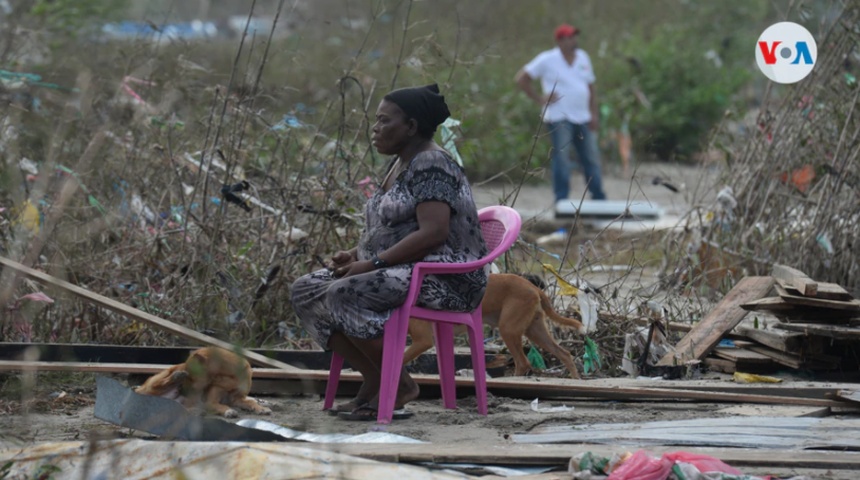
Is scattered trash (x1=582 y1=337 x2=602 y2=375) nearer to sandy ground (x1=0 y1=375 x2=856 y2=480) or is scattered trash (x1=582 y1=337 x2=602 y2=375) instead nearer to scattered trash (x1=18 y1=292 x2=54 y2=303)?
sandy ground (x1=0 y1=375 x2=856 y2=480)

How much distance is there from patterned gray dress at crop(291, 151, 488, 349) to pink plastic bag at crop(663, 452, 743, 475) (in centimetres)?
140

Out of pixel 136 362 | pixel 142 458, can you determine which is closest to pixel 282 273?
pixel 136 362

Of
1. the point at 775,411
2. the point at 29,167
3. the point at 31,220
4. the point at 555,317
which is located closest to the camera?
the point at 775,411

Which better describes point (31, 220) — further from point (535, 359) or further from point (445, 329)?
point (535, 359)

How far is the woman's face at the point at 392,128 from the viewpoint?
507cm

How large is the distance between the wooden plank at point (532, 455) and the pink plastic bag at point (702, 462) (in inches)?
5.7

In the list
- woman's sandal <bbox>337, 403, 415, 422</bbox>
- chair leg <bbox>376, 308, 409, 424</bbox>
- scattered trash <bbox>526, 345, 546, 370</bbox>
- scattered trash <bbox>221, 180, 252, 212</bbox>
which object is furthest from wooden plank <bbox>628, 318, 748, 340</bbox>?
scattered trash <bbox>221, 180, 252, 212</bbox>

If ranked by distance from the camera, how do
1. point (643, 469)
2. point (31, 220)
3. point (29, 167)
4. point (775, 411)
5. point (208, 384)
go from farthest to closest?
point (29, 167)
point (31, 220)
point (208, 384)
point (775, 411)
point (643, 469)

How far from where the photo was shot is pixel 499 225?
17.8ft

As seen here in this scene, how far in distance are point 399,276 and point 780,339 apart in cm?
223

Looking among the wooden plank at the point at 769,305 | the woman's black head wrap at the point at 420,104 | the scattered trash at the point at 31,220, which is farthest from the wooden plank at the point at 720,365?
the scattered trash at the point at 31,220

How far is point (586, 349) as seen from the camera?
6262 millimetres

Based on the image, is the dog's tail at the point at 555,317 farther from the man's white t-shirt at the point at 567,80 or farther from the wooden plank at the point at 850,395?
the man's white t-shirt at the point at 567,80

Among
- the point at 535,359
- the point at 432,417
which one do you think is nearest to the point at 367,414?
the point at 432,417
